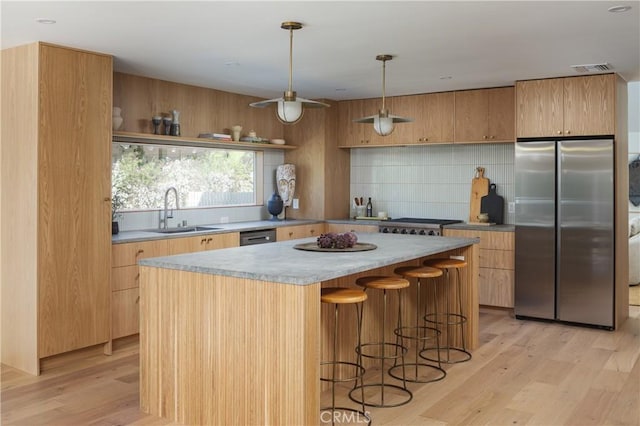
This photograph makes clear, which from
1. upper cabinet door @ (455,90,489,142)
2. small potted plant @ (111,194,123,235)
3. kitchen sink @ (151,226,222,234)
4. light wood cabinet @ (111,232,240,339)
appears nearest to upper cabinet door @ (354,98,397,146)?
upper cabinet door @ (455,90,489,142)

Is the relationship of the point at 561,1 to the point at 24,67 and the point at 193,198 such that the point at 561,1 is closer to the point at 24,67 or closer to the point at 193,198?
the point at 24,67

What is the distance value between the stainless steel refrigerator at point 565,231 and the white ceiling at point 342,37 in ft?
2.55

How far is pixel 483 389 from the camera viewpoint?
3963 mm

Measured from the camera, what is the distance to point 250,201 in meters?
7.23

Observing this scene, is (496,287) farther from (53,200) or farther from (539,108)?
(53,200)

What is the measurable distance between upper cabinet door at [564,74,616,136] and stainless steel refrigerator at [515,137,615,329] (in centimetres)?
10

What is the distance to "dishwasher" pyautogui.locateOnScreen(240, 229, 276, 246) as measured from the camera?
6.13m

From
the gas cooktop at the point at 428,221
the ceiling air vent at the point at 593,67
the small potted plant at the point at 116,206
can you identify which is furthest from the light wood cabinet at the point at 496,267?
the small potted plant at the point at 116,206

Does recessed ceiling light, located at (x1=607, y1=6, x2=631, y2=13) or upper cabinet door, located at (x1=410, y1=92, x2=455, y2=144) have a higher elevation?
recessed ceiling light, located at (x1=607, y1=6, x2=631, y2=13)

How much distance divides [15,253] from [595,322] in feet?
16.3

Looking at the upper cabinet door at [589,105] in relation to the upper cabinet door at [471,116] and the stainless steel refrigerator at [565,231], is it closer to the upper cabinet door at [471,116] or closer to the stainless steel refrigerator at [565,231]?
the stainless steel refrigerator at [565,231]

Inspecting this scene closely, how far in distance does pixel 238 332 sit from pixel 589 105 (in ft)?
13.6

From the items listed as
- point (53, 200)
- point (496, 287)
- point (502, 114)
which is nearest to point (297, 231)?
point (496, 287)

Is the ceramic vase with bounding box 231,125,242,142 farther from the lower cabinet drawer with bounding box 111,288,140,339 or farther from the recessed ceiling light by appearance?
the recessed ceiling light
